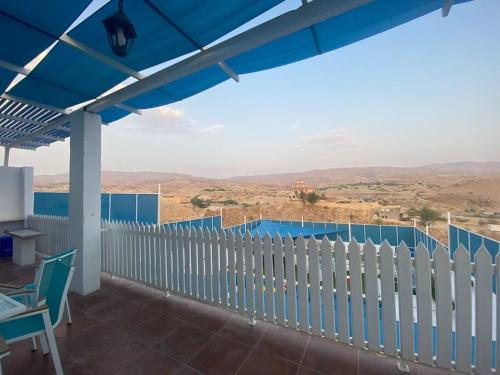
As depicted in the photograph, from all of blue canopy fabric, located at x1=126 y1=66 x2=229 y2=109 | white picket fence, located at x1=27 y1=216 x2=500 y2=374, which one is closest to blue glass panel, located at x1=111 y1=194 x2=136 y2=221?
blue canopy fabric, located at x1=126 y1=66 x2=229 y2=109

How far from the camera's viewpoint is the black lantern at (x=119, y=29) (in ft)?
5.43

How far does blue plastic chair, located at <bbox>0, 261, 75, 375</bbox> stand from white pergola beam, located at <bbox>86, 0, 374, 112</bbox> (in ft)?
7.91

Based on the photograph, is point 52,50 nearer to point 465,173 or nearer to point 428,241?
point 428,241

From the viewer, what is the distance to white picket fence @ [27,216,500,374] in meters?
1.94

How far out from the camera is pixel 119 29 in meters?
1.69

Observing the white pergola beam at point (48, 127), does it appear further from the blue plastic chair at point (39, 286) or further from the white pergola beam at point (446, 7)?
the white pergola beam at point (446, 7)

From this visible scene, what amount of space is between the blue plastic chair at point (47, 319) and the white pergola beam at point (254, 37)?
2410mm

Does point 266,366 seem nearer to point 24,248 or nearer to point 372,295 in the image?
point 372,295

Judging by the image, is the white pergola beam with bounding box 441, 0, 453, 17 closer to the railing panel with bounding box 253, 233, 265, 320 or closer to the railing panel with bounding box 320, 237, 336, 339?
the railing panel with bounding box 320, 237, 336, 339

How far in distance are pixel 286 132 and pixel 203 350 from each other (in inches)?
822

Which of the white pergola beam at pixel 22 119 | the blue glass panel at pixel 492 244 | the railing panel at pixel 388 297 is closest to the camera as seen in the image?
the railing panel at pixel 388 297

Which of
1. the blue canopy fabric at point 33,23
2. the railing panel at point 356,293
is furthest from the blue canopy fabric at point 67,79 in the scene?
the railing panel at point 356,293

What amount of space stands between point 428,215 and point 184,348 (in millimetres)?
21987

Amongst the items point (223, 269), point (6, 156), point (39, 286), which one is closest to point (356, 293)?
point (223, 269)
